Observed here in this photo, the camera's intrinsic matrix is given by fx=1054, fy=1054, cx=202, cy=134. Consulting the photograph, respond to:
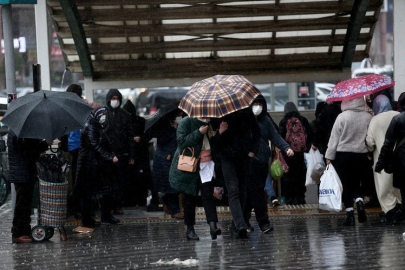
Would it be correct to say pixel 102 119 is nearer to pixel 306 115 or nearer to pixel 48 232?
pixel 48 232

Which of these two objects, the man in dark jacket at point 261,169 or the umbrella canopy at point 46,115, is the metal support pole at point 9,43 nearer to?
the umbrella canopy at point 46,115

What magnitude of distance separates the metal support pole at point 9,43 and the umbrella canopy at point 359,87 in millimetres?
4034

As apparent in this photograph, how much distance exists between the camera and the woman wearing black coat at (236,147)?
11625mm

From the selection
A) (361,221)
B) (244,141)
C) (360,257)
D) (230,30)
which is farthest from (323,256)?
(230,30)

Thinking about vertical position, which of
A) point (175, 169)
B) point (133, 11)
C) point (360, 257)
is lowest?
point (360, 257)

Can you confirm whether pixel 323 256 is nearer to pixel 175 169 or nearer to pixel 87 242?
pixel 175 169

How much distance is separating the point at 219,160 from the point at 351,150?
1901 mm

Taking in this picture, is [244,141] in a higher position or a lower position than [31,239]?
higher

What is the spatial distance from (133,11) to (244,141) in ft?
16.3

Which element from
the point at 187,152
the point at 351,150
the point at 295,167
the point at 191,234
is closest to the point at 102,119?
the point at 187,152

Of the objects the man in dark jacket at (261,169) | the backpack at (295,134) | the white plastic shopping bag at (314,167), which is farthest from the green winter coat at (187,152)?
the backpack at (295,134)

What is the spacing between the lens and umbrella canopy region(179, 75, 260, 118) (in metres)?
11.1

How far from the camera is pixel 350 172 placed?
42.3ft

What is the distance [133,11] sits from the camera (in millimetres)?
15953
